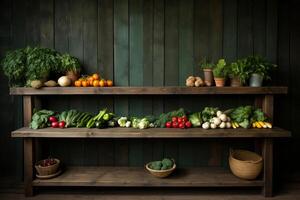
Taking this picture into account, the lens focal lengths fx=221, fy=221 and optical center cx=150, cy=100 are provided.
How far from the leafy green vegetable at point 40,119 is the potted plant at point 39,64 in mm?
421

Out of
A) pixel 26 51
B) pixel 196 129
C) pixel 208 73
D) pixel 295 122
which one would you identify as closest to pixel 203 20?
pixel 208 73

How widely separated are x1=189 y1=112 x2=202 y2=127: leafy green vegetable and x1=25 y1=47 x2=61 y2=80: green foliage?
187 cm

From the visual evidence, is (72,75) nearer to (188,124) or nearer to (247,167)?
(188,124)

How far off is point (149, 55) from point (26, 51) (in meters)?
1.59

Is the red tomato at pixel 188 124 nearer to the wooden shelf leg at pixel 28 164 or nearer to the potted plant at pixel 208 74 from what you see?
the potted plant at pixel 208 74

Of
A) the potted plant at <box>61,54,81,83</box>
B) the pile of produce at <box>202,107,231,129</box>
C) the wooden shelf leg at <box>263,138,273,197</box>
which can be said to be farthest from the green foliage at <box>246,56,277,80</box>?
the potted plant at <box>61,54,81,83</box>

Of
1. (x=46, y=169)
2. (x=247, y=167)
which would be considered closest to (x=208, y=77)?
(x=247, y=167)

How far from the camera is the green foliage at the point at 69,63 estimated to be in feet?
9.39

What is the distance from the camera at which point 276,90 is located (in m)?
2.69

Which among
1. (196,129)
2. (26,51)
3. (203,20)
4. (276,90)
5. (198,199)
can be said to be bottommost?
(198,199)

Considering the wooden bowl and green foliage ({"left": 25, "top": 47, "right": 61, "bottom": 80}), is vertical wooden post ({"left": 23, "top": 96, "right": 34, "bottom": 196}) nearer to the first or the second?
green foliage ({"left": 25, "top": 47, "right": 61, "bottom": 80})

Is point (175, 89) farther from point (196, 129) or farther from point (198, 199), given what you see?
point (198, 199)

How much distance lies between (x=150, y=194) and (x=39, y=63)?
7.15 feet

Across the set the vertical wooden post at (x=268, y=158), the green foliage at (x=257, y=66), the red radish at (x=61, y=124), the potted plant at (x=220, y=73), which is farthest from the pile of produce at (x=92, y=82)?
the vertical wooden post at (x=268, y=158)
